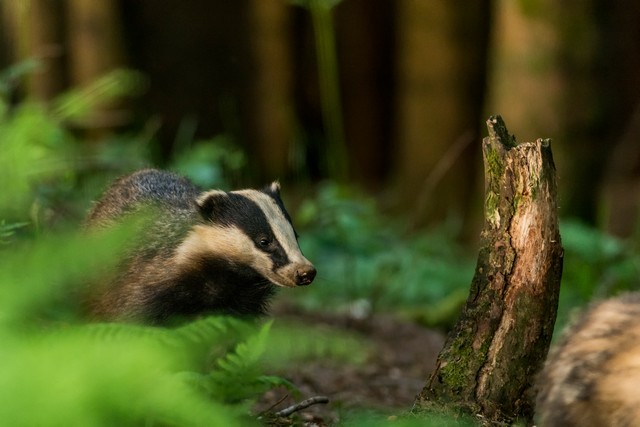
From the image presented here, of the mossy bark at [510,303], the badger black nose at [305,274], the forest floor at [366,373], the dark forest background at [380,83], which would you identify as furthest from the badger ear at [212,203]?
the dark forest background at [380,83]

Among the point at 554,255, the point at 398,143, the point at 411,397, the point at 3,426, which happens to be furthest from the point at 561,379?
the point at 398,143

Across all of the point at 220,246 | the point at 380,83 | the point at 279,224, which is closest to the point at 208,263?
the point at 220,246

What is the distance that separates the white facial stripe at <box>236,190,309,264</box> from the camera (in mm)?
5078

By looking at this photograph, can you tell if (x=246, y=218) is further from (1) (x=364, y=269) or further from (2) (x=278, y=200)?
(1) (x=364, y=269)

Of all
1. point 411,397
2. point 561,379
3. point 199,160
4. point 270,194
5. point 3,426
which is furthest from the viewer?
point 199,160

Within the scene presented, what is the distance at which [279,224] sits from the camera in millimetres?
5172

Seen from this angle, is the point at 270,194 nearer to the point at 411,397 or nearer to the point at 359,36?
the point at 411,397

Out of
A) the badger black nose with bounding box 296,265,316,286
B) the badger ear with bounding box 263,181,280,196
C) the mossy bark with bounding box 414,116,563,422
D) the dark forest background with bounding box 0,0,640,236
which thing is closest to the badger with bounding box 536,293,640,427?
the mossy bark with bounding box 414,116,563,422

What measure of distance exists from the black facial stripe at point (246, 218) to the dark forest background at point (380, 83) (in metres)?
1.81

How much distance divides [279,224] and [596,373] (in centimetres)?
181

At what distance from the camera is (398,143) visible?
1331 centimetres

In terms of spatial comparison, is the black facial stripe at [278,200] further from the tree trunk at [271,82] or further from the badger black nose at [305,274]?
the tree trunk at [271,82]

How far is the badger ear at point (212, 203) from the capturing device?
17.3ft

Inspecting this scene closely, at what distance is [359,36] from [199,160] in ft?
22.0
